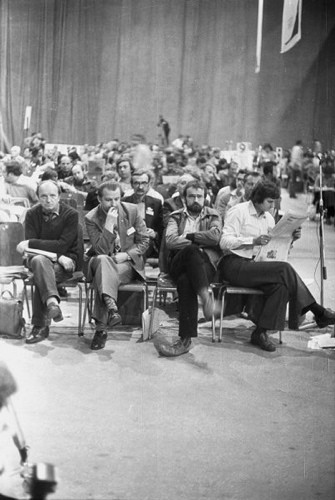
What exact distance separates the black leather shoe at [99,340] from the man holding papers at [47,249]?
0.33 meters

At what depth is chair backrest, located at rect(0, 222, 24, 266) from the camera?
17.2 ft

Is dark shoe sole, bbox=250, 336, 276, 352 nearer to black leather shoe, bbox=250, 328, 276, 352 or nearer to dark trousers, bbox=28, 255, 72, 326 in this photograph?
black leather shoe, bbox=250, 328, 276, 352

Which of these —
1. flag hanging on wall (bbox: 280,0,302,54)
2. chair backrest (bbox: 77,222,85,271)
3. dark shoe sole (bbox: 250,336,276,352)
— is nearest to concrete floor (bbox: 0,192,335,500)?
dark shoe sole (bbox: 250,336,276,352)

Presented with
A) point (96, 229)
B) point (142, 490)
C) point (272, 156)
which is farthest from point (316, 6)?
point (272, 156)

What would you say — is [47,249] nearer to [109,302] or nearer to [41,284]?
[41,284]

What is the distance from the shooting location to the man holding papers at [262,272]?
4.80m

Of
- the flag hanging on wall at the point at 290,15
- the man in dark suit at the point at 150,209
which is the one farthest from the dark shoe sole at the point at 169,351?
the flag hanging on wall at the point at 290,15

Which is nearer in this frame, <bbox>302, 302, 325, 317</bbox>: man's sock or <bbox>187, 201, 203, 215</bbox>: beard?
<bbox>302, 302, 325, 317</bbox>: man's sock

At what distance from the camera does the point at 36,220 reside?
5.09 meters

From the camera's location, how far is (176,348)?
4.60 metres

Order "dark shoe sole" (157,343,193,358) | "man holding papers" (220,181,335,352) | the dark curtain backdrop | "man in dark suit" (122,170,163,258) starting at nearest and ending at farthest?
"dark shoe sole" (157,343,193,358) → "man holding papers" (220,181,335,352) → "man in dark suit" (122,170,163,258) → the dark curtain backdrop

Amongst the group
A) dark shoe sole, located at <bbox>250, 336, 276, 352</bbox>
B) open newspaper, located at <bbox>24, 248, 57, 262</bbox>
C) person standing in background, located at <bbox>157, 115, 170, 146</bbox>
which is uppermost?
person standing in background, located at <bbox>157, 115, 170, 146</bbox>

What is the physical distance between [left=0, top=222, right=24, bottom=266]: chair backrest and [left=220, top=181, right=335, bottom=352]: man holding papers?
1.45m

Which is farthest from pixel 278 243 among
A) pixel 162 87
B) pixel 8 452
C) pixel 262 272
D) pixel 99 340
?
pixel 162 87
